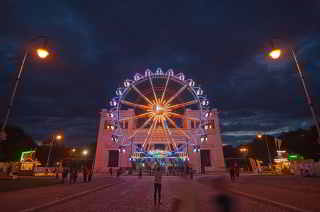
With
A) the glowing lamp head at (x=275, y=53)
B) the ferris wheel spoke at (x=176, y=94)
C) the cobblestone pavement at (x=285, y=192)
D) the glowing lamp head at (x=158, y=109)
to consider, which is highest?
the ferris wheel spoke at (x=176, y=94)

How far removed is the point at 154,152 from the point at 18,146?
4851 centimetres

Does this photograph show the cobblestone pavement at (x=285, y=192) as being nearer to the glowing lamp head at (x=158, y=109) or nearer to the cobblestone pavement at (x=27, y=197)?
the cobblestone pavement at (x=27, y=197)

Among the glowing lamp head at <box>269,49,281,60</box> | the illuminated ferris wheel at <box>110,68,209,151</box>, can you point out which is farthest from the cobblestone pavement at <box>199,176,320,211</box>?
the illuminated ferris wheel at <box>110,68,209,151</box>

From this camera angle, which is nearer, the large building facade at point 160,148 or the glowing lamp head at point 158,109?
the glowing lamp head at point 158,109

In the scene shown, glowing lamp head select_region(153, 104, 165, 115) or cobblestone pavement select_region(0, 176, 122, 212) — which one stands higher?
glowing lamp head select_region(153, 104, 165, 115)

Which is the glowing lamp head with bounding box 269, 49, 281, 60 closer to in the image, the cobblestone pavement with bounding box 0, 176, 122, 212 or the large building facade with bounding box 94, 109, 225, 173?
the cobblestone pavement with bounding box 0, 176, 122, 212

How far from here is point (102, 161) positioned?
63.1 meters

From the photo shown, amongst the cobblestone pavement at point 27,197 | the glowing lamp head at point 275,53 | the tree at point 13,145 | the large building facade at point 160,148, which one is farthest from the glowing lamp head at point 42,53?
the tree at point 13,145

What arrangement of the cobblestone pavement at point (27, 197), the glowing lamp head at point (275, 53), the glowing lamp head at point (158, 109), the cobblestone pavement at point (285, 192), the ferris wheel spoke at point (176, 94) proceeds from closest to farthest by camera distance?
the cobblestone pavement at point (285, 192), the cobblestone pavement at point (27, 197), the glowing lamp head at point (275, 53), the glowing lamp head at point (158, 109), the ferris wheel spoke at point (176, 94)

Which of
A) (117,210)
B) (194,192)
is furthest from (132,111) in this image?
(194,192)

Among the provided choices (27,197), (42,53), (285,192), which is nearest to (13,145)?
(27,197)

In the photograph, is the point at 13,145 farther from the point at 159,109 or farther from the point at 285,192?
the point at 285,192

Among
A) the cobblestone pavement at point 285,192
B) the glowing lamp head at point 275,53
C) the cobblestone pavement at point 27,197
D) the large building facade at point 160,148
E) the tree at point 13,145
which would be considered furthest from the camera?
the tree at point 13,145

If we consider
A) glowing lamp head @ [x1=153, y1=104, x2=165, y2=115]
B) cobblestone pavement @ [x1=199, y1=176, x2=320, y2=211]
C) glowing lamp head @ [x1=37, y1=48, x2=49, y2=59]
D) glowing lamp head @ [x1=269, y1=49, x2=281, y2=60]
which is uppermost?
glowing lamp head @ [x1=153, y1=104, x2=165, y2=115]
